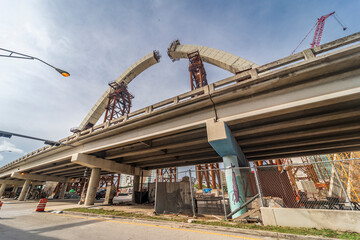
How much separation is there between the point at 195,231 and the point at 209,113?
6.22 m

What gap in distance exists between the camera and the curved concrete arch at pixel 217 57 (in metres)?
30.2

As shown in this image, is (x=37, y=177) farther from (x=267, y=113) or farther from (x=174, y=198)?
(x=267, y=113)

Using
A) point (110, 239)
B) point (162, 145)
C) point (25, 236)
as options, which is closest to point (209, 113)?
point (162, 145)

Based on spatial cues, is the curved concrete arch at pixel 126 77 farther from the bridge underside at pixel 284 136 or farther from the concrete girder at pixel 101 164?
the bridge underside at pixel 284 136

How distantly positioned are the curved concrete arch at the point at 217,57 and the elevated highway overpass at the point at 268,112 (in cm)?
1835

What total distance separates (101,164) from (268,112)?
17742 mm

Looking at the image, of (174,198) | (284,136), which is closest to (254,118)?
(284,136)

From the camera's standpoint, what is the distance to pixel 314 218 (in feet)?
19.7

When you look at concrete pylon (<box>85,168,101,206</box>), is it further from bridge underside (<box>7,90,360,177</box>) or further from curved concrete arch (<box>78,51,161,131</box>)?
curved concrete arch (<box>78,51,161,131</box>)

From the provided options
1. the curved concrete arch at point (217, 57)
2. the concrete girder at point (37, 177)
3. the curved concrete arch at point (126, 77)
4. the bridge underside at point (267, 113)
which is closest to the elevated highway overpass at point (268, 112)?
the bridge underside at point (267, 113)

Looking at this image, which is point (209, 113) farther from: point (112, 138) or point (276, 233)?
point (112, 138)

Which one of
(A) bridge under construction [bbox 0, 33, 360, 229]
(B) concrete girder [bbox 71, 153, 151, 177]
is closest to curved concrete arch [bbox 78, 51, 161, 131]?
(A) bridge under construction [bbox 0, 33, 360, 229]

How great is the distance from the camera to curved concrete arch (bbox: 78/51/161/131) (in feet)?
153

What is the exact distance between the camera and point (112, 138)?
14000 millimetres
